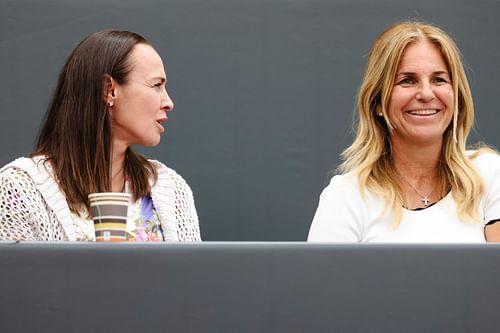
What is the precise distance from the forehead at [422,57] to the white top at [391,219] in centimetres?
27

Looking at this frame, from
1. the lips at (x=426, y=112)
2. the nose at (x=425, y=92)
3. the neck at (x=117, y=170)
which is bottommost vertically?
the neck at (x=117, y=170)

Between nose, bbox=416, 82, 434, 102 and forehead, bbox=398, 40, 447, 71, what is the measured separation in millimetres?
42

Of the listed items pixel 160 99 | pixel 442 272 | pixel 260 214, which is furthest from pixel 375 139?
pixel 442 272

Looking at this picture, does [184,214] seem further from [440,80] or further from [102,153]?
[440,80]

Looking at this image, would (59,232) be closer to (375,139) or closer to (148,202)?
(148,202)

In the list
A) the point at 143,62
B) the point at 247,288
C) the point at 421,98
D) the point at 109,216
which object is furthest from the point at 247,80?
the point at 247,288

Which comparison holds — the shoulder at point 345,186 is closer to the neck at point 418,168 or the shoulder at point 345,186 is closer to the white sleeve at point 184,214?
the neck at point 418,168

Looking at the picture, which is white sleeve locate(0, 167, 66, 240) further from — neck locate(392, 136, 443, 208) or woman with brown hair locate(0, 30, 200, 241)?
neck locate(392, 136, 443, 208)

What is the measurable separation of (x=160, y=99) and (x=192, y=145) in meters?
0.70

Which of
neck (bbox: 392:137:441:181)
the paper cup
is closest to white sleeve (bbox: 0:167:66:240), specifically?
the paper cup

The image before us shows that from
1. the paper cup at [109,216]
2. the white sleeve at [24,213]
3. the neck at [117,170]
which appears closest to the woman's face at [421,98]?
the neck at [117,170]

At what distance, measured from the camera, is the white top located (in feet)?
→ 7.62

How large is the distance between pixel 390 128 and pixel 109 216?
0.96m

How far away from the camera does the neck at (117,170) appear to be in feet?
7.88
